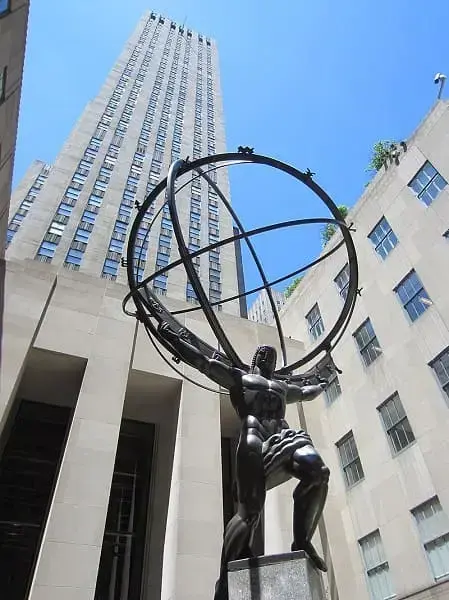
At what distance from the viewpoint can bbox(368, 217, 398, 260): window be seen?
18953 mm

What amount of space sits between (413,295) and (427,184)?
15.1ft

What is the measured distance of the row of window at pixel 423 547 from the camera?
1304cm

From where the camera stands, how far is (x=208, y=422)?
1716 centimetres

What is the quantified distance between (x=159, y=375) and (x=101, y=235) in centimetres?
2793

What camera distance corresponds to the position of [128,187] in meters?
49.4

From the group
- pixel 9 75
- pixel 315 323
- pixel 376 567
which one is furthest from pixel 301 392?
pixel 315 323

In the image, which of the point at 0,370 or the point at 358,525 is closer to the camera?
the point at 0,370

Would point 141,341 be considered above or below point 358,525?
above

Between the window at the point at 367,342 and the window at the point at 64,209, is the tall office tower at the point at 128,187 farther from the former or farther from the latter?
the window at the point at 367,342

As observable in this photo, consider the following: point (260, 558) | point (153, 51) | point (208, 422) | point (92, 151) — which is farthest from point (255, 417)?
point (153, 51)

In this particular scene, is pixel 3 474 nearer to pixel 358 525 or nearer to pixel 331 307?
pixel 358 525

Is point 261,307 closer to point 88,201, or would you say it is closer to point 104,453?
point 88,201

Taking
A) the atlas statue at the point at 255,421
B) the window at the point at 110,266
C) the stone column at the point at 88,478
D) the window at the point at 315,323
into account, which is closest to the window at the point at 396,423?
the window at the point at 315,323

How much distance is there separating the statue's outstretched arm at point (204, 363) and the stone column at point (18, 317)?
35.2ft
